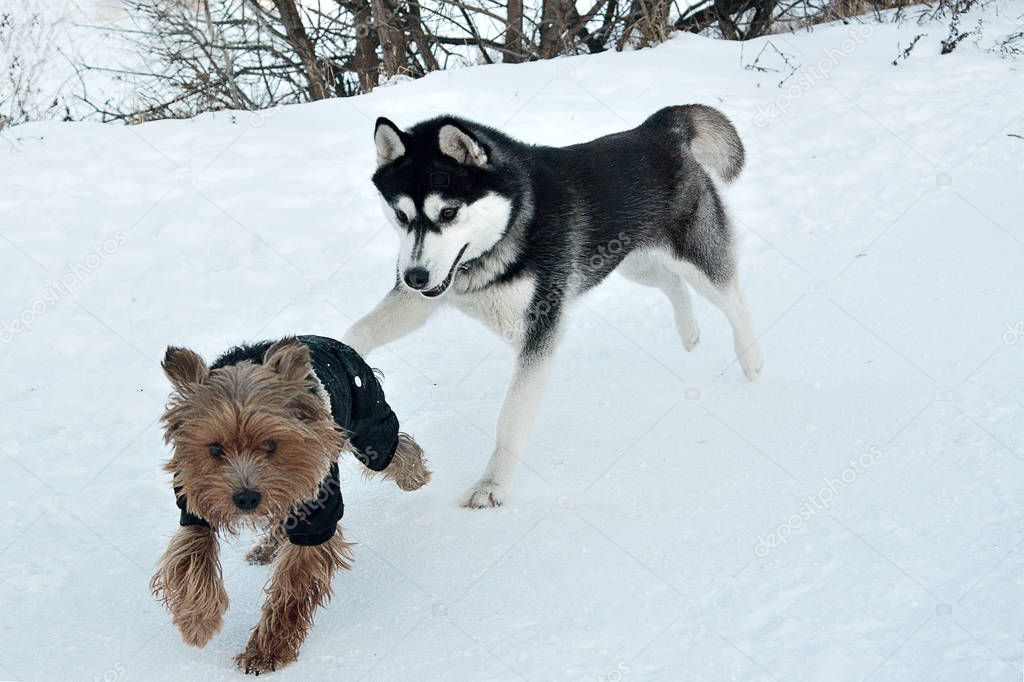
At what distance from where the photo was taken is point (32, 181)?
6820mm

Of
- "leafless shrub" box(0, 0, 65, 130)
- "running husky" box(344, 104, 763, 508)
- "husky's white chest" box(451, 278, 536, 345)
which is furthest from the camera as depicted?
"leafless shrub" box(0, 0, 65, 130)

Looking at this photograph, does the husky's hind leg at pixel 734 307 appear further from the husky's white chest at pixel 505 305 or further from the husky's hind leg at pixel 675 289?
the husky's white chest at pixel 505 305

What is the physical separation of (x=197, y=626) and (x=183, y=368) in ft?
2.74

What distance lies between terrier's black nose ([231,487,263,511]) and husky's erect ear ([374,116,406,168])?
196cm

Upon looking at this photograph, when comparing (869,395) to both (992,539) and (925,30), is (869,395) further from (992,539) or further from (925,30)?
(925,30)

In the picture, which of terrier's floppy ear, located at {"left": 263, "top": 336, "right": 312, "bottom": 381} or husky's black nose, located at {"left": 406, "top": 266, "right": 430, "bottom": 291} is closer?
terrier's floppy ear, located at {"left": 263, "top": 336, "right": 312, "bottom": 381}

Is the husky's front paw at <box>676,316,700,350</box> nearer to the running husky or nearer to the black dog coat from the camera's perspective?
the running husky

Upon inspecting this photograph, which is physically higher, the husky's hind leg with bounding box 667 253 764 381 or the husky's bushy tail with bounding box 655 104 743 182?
the husky's bushy tail with bounding box 655 104 743 182

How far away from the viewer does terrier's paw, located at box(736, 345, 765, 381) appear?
541 centimetres

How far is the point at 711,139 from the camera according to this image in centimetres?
554

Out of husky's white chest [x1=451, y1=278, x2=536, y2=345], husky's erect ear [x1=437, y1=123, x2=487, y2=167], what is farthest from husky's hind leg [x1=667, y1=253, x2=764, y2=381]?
husky's erect ear [x1=437, y1=123, x2=487, y2=167]

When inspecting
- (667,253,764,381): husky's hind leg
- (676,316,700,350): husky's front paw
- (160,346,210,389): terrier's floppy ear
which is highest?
(160,346,210,389): terrier's floppy ear

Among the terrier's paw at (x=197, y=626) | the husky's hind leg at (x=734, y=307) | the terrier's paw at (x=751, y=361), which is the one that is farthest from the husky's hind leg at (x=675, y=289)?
the terrier's paw at (x=197, y=626)

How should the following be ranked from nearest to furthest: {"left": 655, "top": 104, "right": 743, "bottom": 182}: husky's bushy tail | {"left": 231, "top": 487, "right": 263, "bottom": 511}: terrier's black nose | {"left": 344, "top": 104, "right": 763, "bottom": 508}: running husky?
{"left": 231, "top": 487, "right": 263, "bottom": 511}: terrier's black nose < {"left": 344, "top": 104, "right": 763, "bottom": 508}: running husky < {"left": 655, "top": 104, "right": 743, "bottom": 182}: husky's bushy tail
